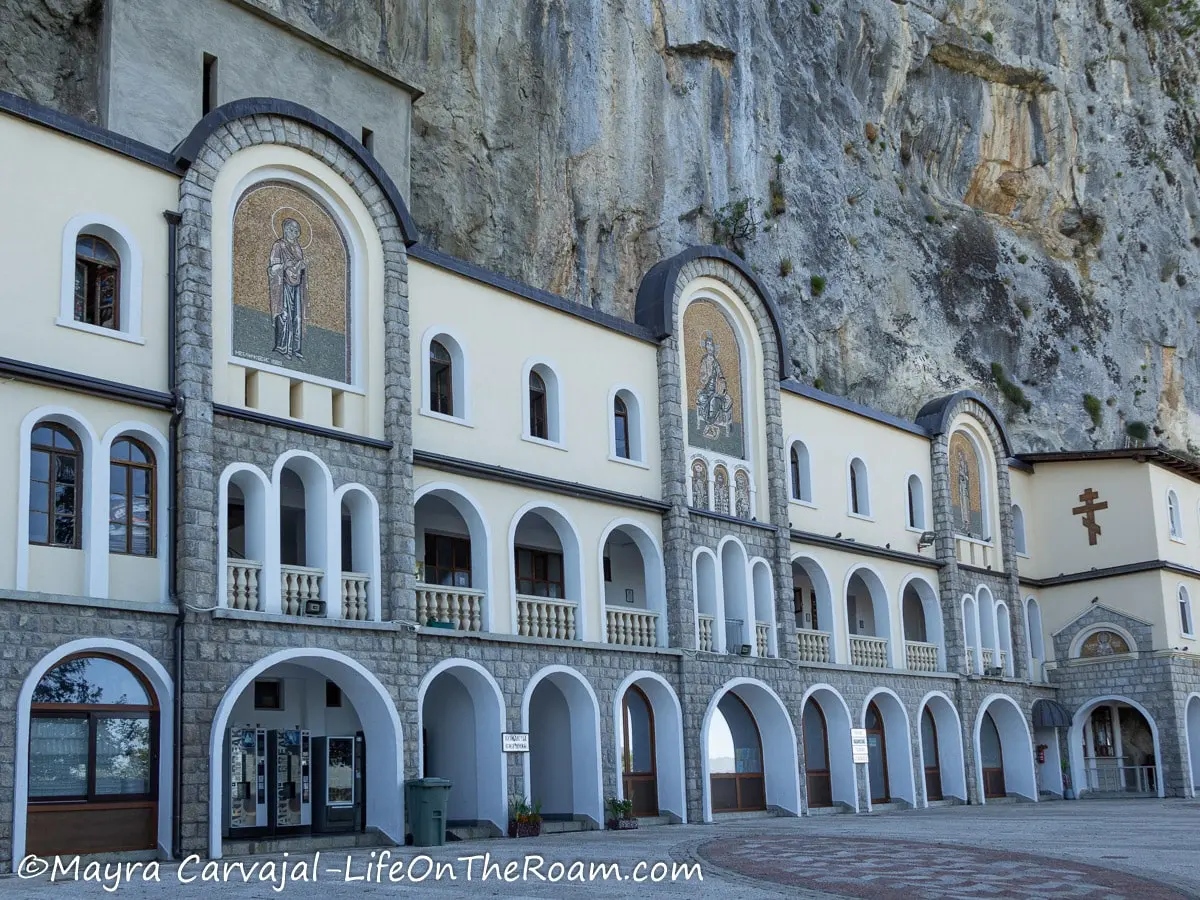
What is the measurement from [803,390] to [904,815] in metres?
9.53

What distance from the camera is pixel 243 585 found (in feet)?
67.3

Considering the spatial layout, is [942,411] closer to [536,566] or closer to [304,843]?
[536,566]

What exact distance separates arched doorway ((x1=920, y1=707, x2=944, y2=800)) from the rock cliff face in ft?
38.8

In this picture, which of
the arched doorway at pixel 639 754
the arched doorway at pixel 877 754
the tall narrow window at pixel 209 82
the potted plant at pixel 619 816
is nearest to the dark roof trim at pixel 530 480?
the arched doorway at pixel 639 754

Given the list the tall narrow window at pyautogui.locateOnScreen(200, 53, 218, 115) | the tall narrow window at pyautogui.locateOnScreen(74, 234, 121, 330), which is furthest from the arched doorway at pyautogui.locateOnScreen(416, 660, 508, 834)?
the tall narrow window at pyautogui.locateOnScreen(200, 53, 218, 115)

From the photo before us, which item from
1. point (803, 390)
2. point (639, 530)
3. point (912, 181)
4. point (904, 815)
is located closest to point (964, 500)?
point (803, 390)

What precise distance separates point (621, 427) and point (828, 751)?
30.1ft

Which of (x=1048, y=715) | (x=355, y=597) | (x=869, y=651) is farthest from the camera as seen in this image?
(x=1048, y=715)

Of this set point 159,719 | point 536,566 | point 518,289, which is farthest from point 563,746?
point 159,719

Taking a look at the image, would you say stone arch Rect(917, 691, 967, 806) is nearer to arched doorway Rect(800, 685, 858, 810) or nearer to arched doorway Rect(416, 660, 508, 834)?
arched doorway Rect(800, 685, 858, 810)

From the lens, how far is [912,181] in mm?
50188

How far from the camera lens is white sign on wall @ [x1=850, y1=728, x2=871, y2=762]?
31344 millimetres

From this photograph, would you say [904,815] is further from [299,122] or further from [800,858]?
[299,122]

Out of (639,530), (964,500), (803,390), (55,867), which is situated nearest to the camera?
(55,867)
